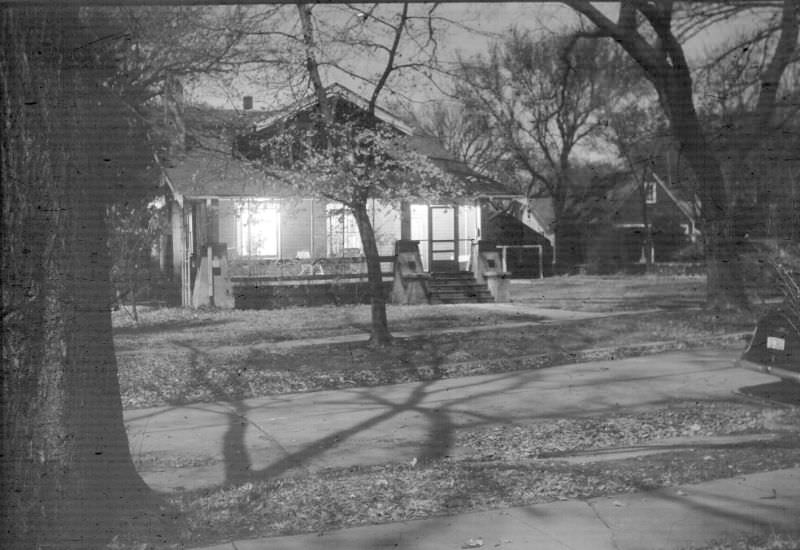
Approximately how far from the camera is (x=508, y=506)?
4734 mm

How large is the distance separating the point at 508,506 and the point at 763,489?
1561mm

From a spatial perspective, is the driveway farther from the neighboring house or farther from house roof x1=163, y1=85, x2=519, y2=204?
the neighboring house

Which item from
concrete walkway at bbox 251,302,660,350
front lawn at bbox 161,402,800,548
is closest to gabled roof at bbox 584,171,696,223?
concrete walkway at bbox 251,302,660,350

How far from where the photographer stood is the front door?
1216 cm

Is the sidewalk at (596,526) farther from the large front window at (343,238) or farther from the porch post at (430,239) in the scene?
the large front window at (343,238)

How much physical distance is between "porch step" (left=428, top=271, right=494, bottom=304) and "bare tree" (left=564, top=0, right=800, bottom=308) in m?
3.99

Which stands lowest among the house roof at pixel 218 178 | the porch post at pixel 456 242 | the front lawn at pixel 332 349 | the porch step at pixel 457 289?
the front lawn at pixel 332 349

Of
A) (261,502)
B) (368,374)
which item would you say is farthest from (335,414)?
(261,502)

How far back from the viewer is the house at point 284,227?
32.1 ft

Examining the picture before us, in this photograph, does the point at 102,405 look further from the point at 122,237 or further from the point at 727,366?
the point at 727,366

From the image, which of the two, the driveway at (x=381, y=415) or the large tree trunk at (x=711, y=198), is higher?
the large tree trunk at (x=711, y=198)

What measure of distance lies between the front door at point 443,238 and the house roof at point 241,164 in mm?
620

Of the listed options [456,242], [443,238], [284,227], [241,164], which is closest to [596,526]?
[241,164]

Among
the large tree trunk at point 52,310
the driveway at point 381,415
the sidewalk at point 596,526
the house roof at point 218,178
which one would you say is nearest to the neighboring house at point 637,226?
the driveway at point 381,415
